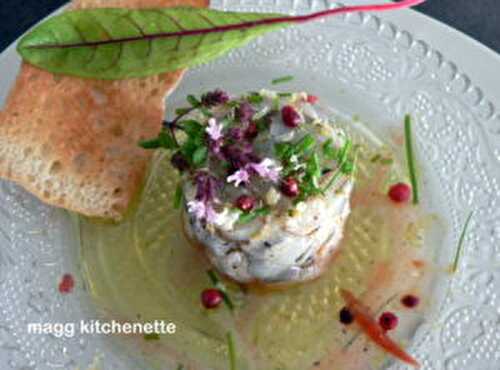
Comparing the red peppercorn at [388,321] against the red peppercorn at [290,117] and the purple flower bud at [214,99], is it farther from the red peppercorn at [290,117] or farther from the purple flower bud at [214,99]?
the purple flower bud at [214,99]

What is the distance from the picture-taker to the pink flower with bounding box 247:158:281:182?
64.6 inches

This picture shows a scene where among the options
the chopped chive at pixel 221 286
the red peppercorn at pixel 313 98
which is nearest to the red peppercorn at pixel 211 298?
the chopped chive at pixel 221 286

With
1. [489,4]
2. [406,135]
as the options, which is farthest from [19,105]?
[489,4]

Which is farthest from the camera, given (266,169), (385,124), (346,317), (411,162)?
(385,124)

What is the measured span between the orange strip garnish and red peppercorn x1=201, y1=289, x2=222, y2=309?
38 cm

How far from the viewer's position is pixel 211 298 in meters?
2.01

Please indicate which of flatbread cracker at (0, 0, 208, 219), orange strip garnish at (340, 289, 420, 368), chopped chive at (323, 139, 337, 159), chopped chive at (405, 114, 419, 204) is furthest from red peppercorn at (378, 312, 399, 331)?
flatbread cracker at (0, 0, 208, 219)

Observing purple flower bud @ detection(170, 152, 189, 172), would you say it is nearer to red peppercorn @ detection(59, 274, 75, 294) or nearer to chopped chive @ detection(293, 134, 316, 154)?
chopped chive @ detection(293, 134, 316, 154)

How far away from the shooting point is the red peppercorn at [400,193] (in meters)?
2.12

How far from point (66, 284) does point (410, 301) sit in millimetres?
1025

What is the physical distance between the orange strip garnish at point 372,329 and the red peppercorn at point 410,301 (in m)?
0.11

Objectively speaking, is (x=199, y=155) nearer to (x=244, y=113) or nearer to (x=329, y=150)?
(x=244, y=113)

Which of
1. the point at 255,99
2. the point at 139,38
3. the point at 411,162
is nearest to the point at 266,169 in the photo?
the point at 255,99

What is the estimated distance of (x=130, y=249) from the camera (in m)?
2.11
